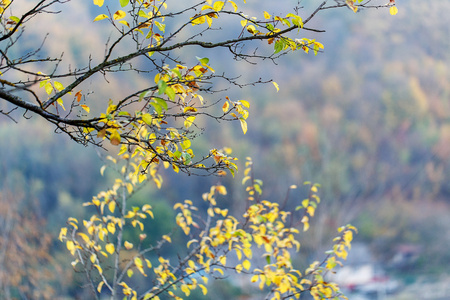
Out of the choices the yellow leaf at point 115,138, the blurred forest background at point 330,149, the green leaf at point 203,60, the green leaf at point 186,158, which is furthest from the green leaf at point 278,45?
the blurred forest background at point 330,149

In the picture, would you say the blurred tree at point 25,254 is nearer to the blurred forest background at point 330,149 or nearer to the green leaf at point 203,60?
the blurred forest background at point 330,149

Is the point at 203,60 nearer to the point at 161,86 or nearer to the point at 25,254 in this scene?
the point at 161,86

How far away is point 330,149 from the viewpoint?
11.9 meters

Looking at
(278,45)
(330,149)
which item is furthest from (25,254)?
(330,149)

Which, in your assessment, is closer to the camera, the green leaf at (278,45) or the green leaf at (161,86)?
the green leaf at (161,86)

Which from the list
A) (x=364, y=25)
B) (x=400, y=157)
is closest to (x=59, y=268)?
(x=400, y=157)

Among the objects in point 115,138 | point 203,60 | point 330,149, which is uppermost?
point 330,149

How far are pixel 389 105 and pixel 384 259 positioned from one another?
4.56 m

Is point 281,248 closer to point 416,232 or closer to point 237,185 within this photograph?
point 237,185

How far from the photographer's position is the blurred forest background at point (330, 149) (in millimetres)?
9062

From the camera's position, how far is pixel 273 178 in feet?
37.0

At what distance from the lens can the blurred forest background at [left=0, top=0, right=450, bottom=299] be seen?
357 inches

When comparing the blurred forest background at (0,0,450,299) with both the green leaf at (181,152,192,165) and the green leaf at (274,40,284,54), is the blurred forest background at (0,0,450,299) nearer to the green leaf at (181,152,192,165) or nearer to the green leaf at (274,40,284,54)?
the green leaf at (181,152,192,165)

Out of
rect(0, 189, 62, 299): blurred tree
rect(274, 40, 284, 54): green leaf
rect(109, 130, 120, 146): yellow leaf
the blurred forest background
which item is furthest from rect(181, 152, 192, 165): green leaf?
the blurred forest background
